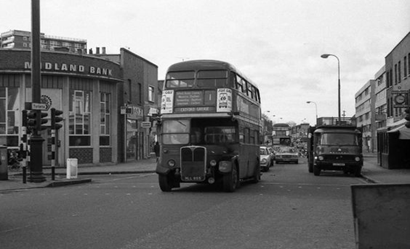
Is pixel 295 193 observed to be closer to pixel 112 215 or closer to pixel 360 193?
pixel 112 215

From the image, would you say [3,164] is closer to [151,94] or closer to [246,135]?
[246,135]

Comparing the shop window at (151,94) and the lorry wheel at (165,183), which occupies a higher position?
the shop window at (151,94)

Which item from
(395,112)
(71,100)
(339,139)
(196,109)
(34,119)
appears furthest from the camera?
(395,112)

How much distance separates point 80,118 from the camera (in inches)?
1337

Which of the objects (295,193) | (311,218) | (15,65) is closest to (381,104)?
(15,65)

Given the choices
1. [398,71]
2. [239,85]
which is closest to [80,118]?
[239,85]

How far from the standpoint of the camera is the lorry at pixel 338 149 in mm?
24766

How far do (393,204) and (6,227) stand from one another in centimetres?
696

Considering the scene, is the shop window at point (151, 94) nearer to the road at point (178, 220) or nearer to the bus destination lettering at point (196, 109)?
the bus destination lettering at point (196, 109)

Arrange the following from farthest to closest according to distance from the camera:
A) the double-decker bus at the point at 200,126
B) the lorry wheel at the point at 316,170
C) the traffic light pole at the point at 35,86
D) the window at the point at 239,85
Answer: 1. the lorry wheel at the point at 316,170
2. the traffic light pole at the point at 35,86
3. the window at the point at 239,85
4. the double-decker bus at the point at 200,126

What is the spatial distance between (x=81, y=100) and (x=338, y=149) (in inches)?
695

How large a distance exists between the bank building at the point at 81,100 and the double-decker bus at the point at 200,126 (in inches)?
495

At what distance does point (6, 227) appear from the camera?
31.1 feet

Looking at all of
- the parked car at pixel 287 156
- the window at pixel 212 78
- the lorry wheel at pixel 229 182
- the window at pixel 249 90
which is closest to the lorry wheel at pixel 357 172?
the window at pixel 249 90
